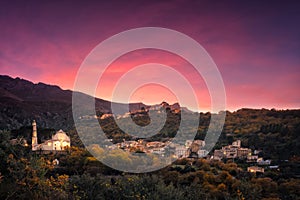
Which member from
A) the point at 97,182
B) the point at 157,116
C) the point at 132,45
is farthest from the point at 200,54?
the point at 157,116

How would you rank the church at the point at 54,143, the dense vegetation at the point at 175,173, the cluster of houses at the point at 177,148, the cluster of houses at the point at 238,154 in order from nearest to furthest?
the dense vegetation at the point at 175,173, the church at the point at 54,143, the cluster of houses at the point at 238,154, the cluster of houses at the point at 177,148

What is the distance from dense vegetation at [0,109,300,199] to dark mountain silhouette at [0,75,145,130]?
40.3ft

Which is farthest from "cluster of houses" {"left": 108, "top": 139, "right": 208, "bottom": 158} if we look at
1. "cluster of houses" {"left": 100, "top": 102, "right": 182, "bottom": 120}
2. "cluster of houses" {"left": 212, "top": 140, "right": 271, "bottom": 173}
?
"cluster of houses" {"left": 100, "top": 102, "right": 182, "bottom": 120}

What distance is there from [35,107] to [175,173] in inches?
2474

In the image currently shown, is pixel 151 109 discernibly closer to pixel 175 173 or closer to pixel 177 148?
pixel 177 148

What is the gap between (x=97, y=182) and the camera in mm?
6918

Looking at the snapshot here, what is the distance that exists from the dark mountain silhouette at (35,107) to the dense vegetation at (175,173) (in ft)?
40.3

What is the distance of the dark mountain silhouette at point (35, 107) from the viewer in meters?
51.5

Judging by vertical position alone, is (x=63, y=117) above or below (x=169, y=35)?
below

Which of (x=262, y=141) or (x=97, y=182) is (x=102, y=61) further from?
(x=262, y=141)

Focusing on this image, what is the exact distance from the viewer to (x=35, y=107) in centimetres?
7138

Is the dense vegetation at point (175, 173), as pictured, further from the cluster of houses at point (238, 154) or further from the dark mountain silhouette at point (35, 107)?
the dark mountain silhouette at point (35, 107)

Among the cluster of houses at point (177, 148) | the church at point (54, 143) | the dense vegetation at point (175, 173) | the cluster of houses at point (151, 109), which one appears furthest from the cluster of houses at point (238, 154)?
the cluster of houses at point (151, 109)

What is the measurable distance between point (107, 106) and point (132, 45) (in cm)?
5727
